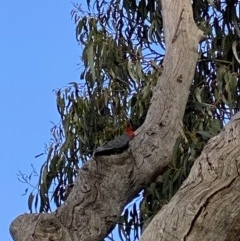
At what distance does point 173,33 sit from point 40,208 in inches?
47.2

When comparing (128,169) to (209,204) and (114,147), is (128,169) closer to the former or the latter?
(114,147)

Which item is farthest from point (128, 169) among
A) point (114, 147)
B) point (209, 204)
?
point (209, 204)

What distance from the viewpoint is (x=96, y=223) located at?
2.70m

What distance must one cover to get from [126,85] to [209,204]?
2.45m

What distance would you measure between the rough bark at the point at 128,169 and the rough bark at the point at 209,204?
3.06ft

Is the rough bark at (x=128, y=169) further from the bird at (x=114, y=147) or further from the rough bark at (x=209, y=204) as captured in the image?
the rough bark at (x=209, y=204)

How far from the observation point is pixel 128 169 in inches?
109

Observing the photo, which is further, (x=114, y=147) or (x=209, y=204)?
(x=114, y=147)

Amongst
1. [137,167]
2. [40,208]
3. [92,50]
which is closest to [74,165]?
[40,208]

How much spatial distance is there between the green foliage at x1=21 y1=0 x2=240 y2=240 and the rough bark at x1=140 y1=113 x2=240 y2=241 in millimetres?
1873

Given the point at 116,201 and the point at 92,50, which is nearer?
the point at 116,201

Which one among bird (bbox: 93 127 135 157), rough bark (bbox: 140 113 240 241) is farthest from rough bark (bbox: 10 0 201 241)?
rough bark (bbox: 140 113 240 241)

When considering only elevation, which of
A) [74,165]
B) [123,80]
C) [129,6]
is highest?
[129,6]

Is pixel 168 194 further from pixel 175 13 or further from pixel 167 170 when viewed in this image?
pixel 175 13
